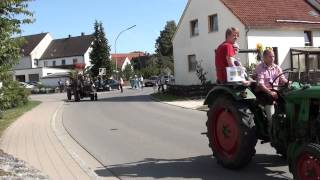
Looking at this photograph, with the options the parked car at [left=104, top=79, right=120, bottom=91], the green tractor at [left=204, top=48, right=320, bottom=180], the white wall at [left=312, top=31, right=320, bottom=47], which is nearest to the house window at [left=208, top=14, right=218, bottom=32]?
the white wall at [left=312, top=31, right=320, bottom=47]

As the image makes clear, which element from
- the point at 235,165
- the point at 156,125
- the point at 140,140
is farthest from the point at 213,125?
the point at 156,125

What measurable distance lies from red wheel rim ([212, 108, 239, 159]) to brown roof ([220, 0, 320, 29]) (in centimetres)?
2573

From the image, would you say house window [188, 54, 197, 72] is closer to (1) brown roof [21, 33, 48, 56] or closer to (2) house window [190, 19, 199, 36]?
(2) house window [190, 19, 199, 36]

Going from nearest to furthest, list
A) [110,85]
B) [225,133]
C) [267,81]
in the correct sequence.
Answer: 1. [267,81]
2. [225,133]
3. [110,85]

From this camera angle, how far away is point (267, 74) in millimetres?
9117

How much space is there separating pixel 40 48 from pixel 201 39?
69.1m

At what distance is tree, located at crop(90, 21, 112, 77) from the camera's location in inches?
2982

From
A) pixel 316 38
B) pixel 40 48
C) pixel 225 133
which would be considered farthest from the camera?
pixel 40 48

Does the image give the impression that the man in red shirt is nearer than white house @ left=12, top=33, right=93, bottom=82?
Yes

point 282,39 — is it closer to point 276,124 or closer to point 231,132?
point 231,132

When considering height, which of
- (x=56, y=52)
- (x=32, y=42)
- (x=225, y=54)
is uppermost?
(x=32, y=42)

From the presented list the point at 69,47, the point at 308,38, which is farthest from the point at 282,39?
the point at 69,47

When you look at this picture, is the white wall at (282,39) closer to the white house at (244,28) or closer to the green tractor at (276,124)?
the white house at (244,28)

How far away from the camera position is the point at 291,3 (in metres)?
39.9
